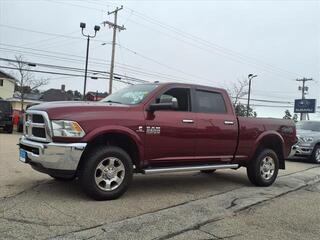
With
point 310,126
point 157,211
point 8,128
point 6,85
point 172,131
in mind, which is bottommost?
point 157,211

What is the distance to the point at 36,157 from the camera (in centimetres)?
635

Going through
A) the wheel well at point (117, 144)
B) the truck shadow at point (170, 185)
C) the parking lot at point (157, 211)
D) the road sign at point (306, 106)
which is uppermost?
the road sign at point (306, 106)

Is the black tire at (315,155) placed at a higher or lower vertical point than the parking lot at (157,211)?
higher

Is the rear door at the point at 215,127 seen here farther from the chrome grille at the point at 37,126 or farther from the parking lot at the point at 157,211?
the chrome grille at the point at 37,126

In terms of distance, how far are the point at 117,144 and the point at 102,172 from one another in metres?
0.58

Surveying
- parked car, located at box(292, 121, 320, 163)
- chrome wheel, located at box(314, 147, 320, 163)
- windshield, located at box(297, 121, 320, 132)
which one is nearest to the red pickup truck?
parked car, located at box(292, 121, 320, 163)

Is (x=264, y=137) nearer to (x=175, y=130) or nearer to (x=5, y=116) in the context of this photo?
(x=175, y=130)

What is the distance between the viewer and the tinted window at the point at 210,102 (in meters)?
7.97

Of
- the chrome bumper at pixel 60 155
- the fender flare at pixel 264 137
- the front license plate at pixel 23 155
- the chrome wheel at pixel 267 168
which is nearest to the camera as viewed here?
the chrome bumper at pixel 60 155

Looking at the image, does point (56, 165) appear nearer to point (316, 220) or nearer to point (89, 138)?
point (89, 138)

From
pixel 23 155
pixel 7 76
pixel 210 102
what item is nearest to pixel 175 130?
pixel 210 102

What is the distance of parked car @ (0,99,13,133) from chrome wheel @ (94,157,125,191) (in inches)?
787

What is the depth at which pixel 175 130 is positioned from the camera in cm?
727

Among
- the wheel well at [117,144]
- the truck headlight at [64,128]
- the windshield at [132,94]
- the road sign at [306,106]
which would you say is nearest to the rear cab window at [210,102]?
the windshield at [132,94]
